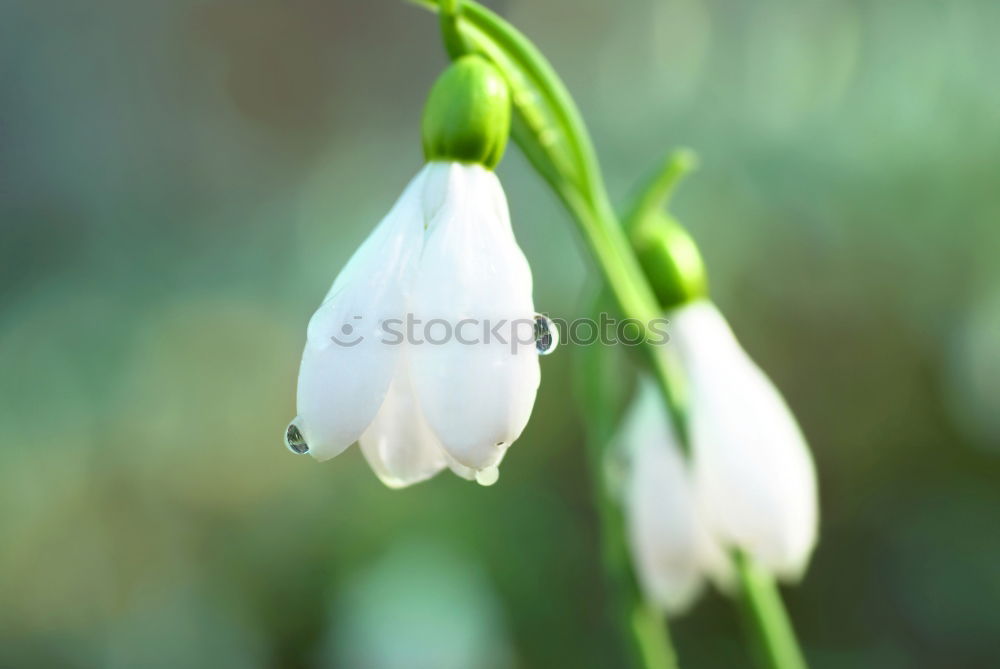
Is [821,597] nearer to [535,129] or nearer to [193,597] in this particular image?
[193,597]

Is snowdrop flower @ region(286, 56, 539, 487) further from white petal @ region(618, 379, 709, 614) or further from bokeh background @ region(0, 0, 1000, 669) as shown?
bokeh background @ region(0, 0, 1000, 669)

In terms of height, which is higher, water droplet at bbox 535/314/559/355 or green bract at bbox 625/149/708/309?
green bract at bbox 625/149/708/309

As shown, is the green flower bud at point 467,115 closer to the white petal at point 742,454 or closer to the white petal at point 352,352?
the white petal at point 352,352

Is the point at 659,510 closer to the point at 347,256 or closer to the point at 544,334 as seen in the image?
the point at 544,334

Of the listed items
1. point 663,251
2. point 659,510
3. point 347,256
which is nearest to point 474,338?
point 663,251

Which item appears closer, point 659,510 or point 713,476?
point 713,476

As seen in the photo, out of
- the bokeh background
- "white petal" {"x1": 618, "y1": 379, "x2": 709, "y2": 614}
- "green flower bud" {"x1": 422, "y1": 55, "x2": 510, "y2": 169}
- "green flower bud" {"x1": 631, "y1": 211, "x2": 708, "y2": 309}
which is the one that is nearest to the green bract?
"green flower bud" {"x1": 631, "y1": 211, "x2": 708, "y2": 309}
